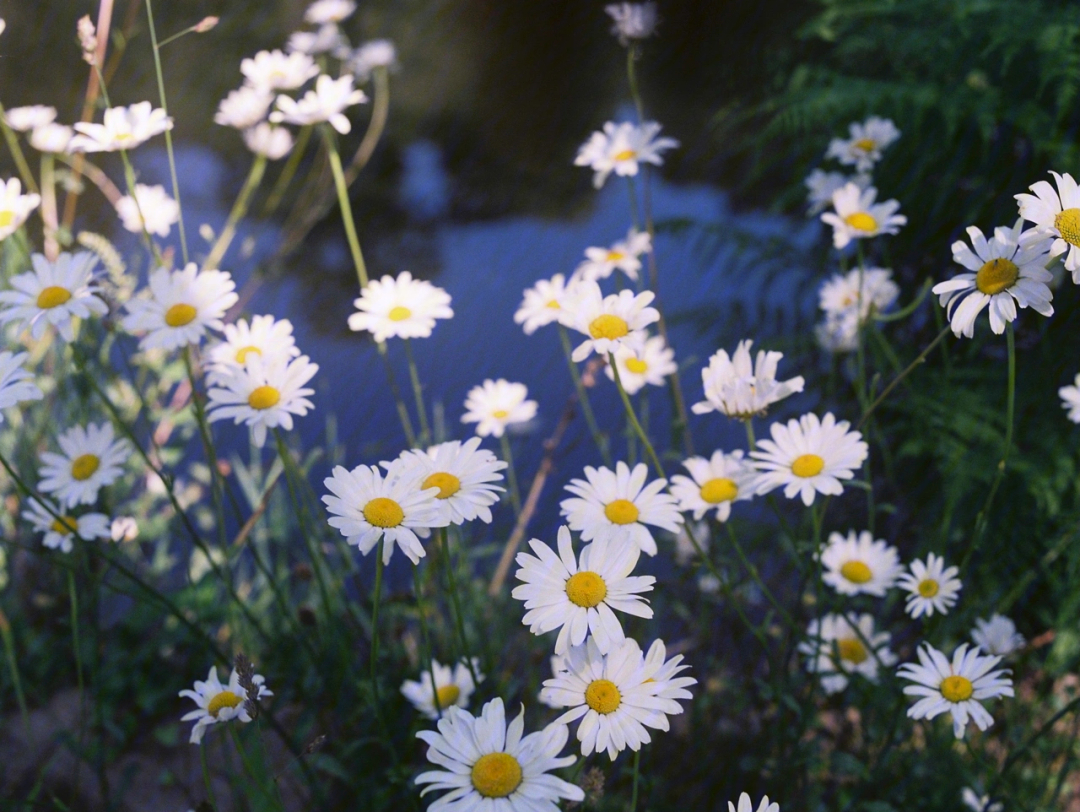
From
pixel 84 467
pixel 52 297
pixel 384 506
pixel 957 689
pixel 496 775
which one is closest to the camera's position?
pixel 496 775

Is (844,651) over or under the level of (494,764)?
over

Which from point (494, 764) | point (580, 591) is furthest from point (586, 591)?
point (494, 764)

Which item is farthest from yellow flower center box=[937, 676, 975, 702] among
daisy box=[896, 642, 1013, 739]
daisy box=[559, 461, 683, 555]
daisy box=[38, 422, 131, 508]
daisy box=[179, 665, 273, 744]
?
daisy box=[38, 422, 131, 508]

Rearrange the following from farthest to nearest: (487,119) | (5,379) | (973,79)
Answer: (487,119) → (973,79) → (5,379)

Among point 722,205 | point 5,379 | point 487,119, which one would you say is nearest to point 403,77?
point 487,119

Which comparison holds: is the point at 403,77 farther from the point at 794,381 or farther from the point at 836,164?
the point at 794,381

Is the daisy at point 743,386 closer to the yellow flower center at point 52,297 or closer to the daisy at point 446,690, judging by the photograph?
the daisy at point 446,690

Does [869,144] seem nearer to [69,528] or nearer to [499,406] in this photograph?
[499,406]
